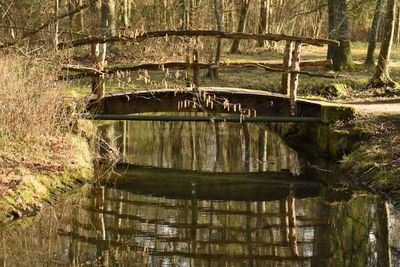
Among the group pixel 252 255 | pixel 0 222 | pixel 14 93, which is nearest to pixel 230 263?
pixel 252 255

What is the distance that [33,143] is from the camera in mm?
12406

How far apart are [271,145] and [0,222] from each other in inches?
373

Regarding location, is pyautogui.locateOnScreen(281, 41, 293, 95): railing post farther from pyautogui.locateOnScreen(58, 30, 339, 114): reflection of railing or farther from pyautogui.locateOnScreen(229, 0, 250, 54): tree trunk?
pyautogui.locateOnScreen(229, 0, 250, 54): tree trunk

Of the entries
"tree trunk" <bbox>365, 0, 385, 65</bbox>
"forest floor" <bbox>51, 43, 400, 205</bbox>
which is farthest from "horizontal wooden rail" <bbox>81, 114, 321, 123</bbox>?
"tree trunk" <bbox>365, 0, 385, 65</bbox>

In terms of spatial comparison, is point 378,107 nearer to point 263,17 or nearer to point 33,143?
point 33,143

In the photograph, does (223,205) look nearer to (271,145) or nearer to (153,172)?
(153,172)

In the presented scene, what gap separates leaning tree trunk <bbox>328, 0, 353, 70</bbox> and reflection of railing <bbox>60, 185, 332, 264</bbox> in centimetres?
1222

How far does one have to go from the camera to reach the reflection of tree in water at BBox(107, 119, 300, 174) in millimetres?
15766

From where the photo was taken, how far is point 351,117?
1564 cm

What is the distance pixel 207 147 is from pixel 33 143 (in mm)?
6204

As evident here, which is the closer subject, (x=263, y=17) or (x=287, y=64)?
(x=287, y=64)

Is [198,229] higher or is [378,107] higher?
[378,107]

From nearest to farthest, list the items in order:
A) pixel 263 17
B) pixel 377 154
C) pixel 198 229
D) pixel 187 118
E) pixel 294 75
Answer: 1. pixel 198 229
2. pixel 377 154
3. pixel 187 118
4. pixel 294 75
5. pixel 263 17

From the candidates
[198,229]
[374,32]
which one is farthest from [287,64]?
[374,32]
